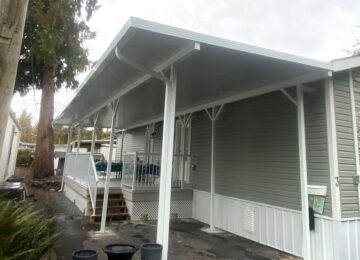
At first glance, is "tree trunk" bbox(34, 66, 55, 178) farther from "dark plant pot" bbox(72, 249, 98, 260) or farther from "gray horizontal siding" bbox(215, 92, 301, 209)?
"dark plant pot" bbox(72, 249, 98, 260)

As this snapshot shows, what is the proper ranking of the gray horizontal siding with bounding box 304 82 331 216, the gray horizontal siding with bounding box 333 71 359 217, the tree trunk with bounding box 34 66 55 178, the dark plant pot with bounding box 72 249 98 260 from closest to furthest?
the dark plant pot with bounding box 72 249 98 260 < the gray horizontal siding with bounding box 333 71 359 217 < the gray horizontal siding with bounding box 304 82 331 216 < the tree trunk with bounding box 34 66 55 178

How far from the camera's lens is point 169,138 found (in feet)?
13.5

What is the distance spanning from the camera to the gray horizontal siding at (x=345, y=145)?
479 centimetres

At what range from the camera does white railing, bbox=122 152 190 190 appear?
7.98 metres

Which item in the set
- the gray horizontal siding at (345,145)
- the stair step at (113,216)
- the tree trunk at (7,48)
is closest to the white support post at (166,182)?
the tree trunk at (7,48)

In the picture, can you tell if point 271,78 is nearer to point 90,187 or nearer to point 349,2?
point 90,187

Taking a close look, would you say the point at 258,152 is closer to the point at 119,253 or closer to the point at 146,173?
the point at 146,173

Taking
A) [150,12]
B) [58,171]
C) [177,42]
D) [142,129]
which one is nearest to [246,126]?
[177,42]

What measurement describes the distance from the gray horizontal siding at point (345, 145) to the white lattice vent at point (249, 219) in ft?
6.38

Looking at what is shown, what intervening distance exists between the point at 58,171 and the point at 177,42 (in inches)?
764

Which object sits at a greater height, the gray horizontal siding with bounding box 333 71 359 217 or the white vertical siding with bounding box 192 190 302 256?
the gray horizontal siding with bounding box 333 71 359 217

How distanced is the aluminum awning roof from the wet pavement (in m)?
2.96

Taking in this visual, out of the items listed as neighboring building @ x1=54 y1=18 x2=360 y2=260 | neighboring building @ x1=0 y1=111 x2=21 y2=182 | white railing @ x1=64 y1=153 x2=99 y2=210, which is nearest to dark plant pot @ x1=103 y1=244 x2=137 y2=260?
neighboring building @ x1=54 y1=18 x2=360 y2=260

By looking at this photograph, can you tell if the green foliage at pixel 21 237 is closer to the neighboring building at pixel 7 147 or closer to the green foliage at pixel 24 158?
the neighboring building at pixel 7 147
